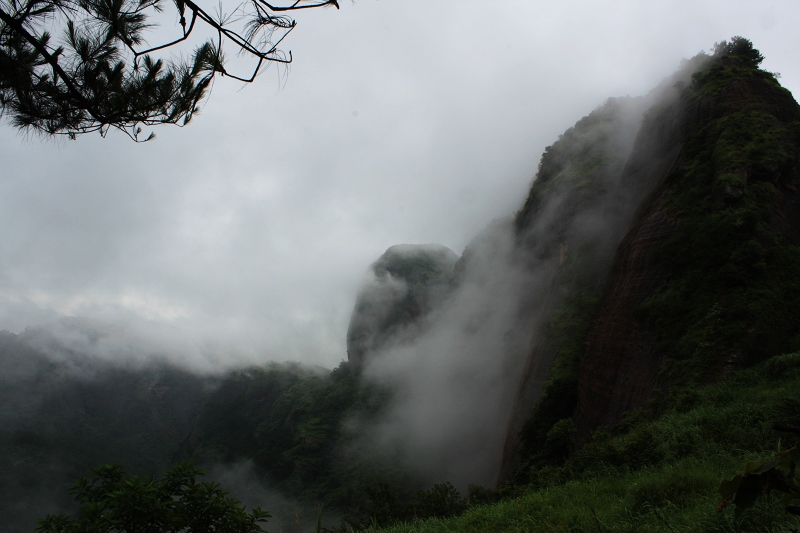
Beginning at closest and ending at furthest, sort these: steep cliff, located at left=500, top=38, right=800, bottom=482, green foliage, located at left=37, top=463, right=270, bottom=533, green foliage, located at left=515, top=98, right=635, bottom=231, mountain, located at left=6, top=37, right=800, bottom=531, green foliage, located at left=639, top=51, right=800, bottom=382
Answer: green foliage, located at left=37, top=463, right=270, bottom=533 → mountain, located at left=6, top=37, right=800, bottom=531 → green foliage, located at left=639, top=51, right=800, bottom=382 → steep cliff, located at left=500, top=38, right=800, bottom=482 → green foliage, located at left=515, top=98, right=635, bottom=231

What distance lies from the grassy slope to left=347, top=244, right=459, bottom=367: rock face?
2276 inches

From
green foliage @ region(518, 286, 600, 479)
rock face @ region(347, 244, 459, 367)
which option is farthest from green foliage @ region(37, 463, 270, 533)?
rock face @ region(347, 244, 459, 367)

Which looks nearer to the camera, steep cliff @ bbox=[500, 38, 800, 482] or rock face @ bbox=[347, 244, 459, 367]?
steep cliff @ bbox=[500, 38, 800, 482]

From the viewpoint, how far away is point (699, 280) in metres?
15.5

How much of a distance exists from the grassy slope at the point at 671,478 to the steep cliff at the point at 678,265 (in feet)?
12.7

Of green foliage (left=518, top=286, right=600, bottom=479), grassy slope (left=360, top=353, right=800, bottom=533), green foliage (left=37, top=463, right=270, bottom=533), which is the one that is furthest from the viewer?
green foliage (left=518, top=286, right=600, bottom=479)

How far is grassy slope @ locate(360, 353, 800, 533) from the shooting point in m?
4.33

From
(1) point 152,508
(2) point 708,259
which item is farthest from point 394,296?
(1) point 152,508

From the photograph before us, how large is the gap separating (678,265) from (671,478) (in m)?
13.5

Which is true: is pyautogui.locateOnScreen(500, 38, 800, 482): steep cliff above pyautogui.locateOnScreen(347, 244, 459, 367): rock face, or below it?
below

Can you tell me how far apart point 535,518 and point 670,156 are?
70.5 feet

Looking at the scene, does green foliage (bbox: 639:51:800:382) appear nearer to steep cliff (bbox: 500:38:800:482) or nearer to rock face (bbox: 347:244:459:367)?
steep cliff (bbox: 500:38:800:482)

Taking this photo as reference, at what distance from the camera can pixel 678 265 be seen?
54.3 feet

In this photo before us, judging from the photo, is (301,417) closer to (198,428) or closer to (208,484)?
(198,428)
